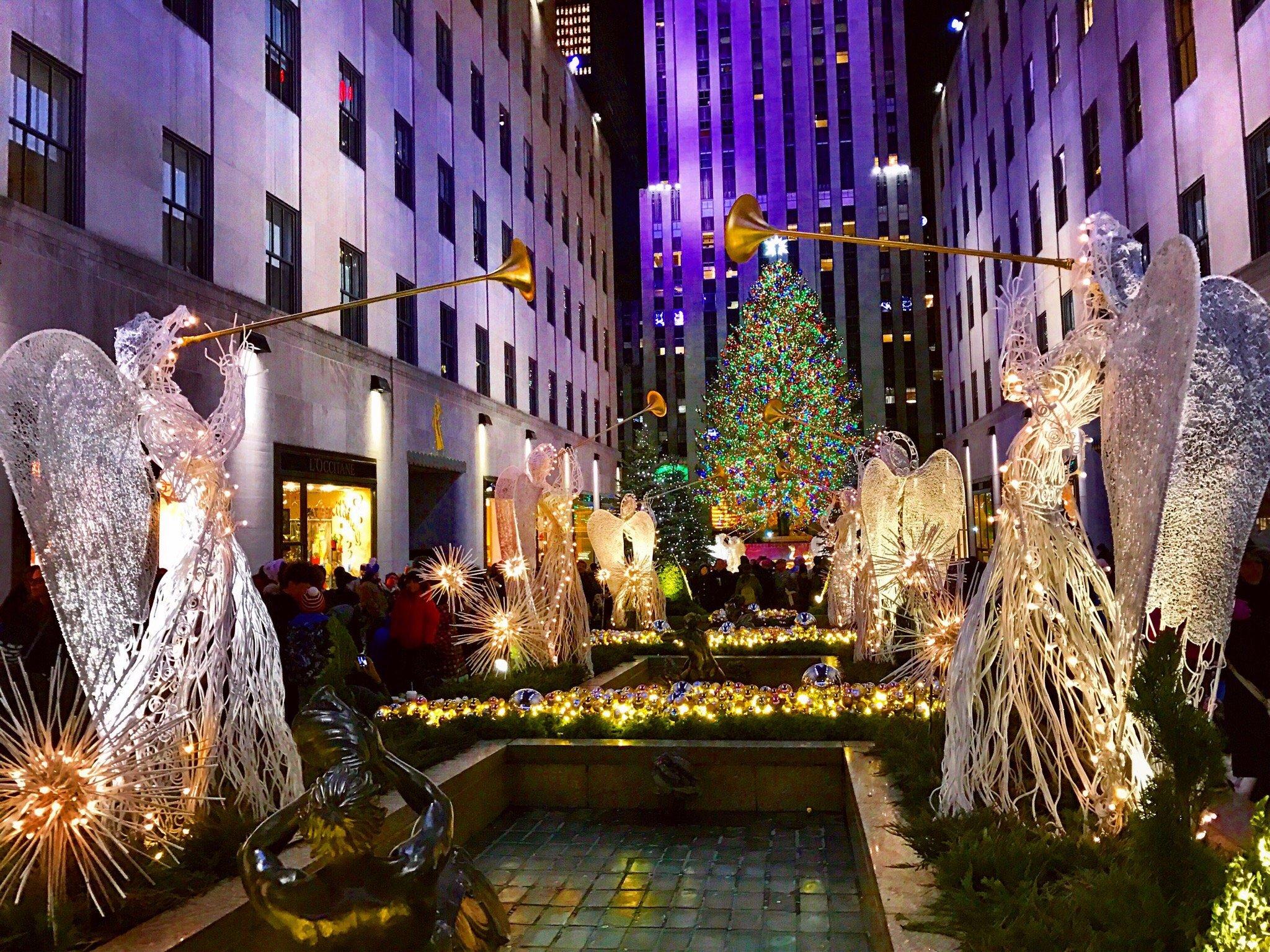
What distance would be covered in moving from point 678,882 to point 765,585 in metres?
15.1

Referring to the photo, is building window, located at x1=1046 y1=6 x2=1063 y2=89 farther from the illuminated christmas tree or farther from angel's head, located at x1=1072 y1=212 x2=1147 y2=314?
angel's head, located at x1=1072 y1=212 x2=1147 y2=314

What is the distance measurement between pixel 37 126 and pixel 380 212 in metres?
9.75

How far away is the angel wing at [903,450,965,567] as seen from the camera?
10.9 meters

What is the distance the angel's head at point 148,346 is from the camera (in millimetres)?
5676

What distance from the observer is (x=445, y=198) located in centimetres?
2483

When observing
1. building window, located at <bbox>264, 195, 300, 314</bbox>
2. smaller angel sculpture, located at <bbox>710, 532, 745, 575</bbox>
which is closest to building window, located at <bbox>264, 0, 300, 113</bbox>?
building window, located at <bbox>264, 195, 300, 314</bbox>

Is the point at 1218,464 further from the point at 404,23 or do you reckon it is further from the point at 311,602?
the point at 404,23

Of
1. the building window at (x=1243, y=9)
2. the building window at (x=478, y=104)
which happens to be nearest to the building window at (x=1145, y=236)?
the building window at (x=1243, y=9)

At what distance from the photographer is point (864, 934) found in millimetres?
5016

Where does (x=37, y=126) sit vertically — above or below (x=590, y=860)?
above

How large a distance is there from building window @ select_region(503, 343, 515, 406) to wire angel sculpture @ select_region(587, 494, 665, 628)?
12.6 meters

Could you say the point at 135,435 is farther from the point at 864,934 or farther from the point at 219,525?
the point at 864,934

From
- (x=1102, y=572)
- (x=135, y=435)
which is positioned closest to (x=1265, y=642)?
(x=1102, y=572)

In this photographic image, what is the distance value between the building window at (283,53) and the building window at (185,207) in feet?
9.14
